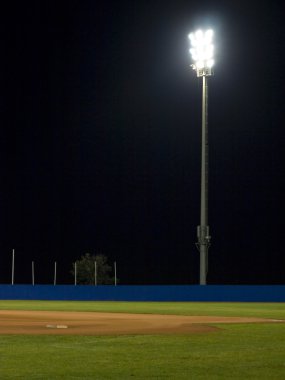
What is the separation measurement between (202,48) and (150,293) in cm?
1296

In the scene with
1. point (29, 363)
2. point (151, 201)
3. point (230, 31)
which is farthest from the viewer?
point (151, 201)

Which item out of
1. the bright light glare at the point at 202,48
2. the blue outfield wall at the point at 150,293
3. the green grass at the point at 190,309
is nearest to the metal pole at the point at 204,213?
the blue outfield wall at the point at 150,293

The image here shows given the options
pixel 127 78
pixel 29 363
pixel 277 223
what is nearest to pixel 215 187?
pixel 277 223

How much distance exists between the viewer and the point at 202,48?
4238 cm

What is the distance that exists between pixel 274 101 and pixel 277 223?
1491 centimetres

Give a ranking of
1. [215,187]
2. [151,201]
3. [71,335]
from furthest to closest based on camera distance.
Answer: [151,201] < [215,187] < [71,335]

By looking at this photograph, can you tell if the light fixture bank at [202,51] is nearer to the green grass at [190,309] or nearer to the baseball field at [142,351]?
the green grass at [190,309]

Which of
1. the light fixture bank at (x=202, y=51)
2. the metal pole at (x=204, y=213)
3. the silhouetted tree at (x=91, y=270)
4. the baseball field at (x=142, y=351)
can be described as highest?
the light fixture bank at (x=202, y=51)

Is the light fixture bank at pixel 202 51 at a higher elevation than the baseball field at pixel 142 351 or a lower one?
higher

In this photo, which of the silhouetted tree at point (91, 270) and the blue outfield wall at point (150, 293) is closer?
the blue outfield wall at point (150, 293)

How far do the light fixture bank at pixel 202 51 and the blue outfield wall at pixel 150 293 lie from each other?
1082 cm

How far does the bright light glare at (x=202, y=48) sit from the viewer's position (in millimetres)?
41375

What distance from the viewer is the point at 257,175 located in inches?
2665

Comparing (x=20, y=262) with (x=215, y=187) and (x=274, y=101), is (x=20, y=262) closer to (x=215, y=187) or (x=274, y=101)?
(x=215, y=187)
